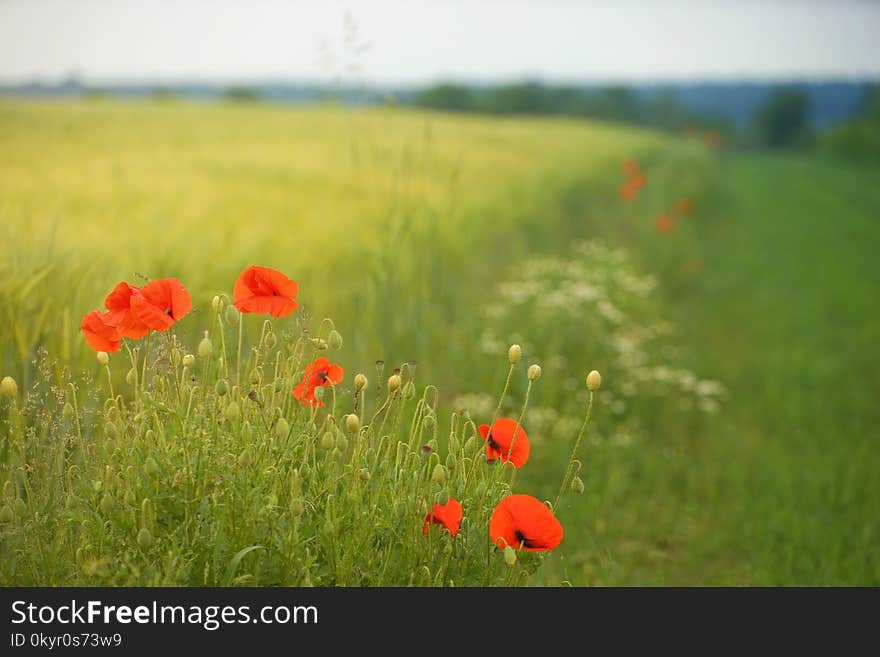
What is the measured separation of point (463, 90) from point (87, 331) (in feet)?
58.7

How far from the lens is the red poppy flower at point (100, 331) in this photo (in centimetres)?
127

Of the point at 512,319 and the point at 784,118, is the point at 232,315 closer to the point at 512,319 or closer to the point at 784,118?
the point at 512,319

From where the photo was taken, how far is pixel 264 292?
1.32 metres

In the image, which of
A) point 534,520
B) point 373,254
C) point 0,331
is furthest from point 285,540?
point 373,254

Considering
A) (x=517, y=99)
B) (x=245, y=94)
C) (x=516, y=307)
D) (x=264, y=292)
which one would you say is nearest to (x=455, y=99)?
(x=245, y=94)

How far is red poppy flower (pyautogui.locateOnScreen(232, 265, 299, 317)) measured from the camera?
51.1 inches

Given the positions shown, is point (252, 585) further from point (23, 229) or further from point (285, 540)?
point (23, 229)

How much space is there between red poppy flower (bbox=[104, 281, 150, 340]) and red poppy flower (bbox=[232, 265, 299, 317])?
160mm

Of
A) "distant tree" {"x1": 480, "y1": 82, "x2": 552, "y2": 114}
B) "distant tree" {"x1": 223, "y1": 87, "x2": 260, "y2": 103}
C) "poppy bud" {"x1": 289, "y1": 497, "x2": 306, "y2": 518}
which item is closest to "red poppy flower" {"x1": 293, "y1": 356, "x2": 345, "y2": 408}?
"poppy bud" {"x1": 289, "y1": 497, "x2": 306, "y2": 518}

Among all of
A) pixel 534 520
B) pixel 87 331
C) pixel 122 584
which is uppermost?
pixel 87 331

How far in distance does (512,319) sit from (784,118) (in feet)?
87.5

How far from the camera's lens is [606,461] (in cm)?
305

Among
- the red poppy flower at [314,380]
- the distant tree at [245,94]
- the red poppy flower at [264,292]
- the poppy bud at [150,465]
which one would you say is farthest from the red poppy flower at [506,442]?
the distant tree at [245,94]

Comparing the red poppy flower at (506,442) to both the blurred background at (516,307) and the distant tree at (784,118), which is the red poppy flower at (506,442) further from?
the distant tree at (784,118)
